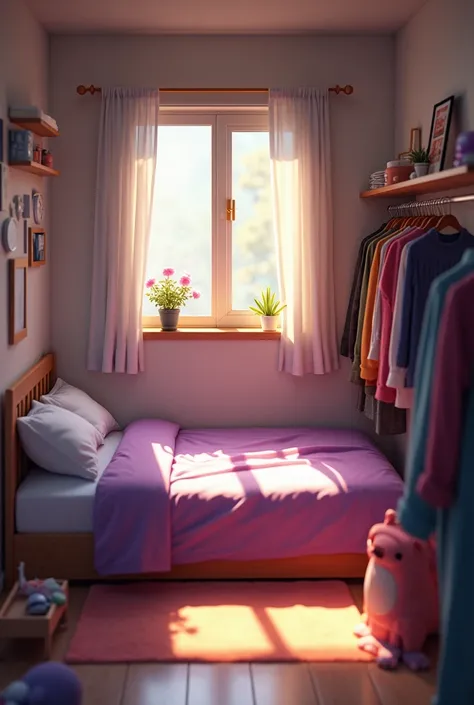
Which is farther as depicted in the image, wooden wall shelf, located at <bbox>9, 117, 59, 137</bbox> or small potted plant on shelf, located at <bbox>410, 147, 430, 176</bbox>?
small potted plant on shelf, located at <bbox>410, 147, 430, 176</bbox>

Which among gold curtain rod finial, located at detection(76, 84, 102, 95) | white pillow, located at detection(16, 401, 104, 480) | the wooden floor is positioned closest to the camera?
the wooden floor

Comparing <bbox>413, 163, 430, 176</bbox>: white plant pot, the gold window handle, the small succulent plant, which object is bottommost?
the small succulent plant

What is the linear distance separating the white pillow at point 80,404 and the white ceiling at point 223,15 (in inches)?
75.2

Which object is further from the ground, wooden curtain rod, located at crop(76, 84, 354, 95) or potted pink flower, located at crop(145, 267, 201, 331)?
wooden curtain rod, located at crop(76, 84, 354, 95)

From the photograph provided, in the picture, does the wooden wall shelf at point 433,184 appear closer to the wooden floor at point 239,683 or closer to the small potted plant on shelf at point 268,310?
the small potted plant on shelf at point 268,310

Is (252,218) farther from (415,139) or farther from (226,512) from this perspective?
(226,512)

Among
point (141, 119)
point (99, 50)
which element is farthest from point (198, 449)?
point (99, 50)

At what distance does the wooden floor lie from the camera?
10.1 ft

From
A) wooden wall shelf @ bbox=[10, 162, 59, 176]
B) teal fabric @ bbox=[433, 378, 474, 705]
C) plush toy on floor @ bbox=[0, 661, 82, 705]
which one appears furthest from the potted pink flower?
teal fabric @ bbox=[433, 378, 474, 705]

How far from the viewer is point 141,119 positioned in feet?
16.0

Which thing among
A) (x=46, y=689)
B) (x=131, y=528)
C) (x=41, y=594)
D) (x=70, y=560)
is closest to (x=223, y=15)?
(x=131, y=528)

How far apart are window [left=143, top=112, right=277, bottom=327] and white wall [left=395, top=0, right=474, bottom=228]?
80 cm

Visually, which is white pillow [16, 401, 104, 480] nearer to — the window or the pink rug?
the pink rug

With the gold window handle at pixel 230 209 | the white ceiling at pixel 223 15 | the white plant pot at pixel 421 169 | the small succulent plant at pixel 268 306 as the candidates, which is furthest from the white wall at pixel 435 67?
the small succulent plant at pixel 268 306
